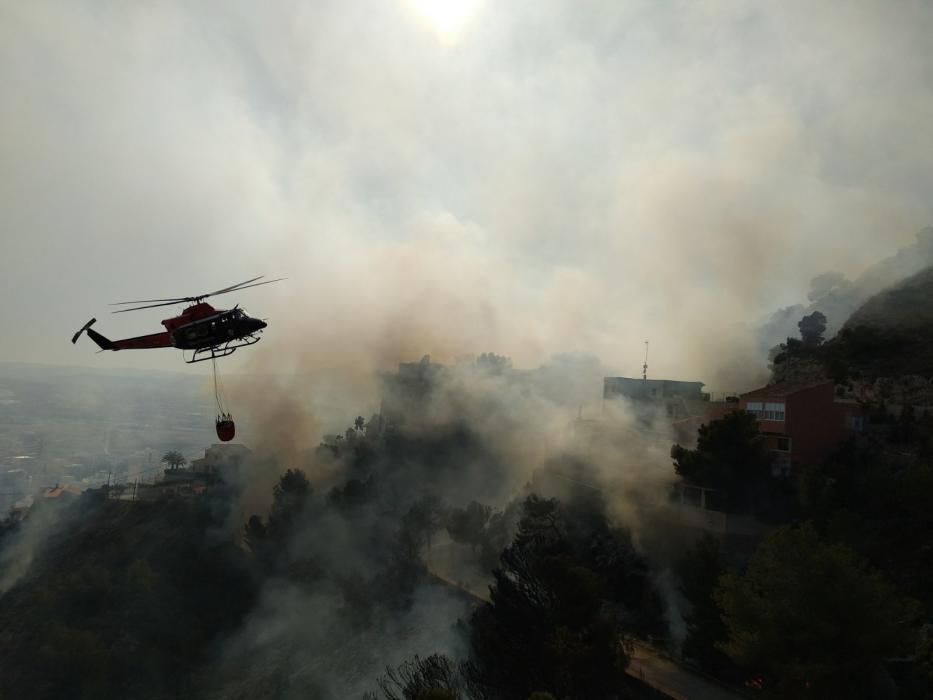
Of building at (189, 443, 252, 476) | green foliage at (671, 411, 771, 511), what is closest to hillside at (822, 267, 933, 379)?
green foliage at (671, 411, 771, 511)

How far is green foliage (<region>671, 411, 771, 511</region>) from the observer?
137ft

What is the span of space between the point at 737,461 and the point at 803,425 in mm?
5663

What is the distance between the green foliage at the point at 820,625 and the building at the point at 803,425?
1868 cm

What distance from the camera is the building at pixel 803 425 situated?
42.9 m

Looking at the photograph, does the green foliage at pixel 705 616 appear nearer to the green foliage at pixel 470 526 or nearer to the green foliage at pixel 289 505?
the green foliage at pixel 470 526

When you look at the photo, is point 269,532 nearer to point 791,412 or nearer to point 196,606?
point 196,606

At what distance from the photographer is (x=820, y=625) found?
23.2 meters

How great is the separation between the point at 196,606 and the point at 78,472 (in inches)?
5641

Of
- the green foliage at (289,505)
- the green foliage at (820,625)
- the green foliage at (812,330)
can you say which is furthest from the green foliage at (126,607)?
the green foliage at (812,330)

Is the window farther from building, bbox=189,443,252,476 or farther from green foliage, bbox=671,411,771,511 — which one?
building, bbox=189,443,252,476

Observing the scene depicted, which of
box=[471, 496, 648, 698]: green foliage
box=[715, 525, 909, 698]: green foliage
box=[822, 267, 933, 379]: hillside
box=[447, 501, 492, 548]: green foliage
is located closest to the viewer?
box=[715, 525, 909, 698]: green foliage

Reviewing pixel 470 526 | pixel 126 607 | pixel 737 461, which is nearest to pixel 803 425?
pixel 737 461

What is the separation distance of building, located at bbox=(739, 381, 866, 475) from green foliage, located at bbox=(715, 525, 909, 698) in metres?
18.7

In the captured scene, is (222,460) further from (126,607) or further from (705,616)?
(705,616)
